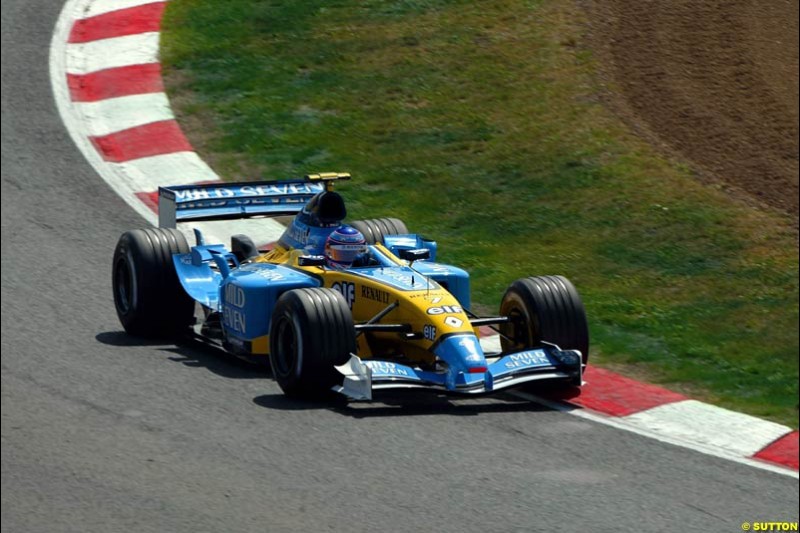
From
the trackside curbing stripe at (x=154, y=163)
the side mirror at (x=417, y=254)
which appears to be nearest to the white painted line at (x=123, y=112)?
the trackside curbing stripe at (x=154, y=163)

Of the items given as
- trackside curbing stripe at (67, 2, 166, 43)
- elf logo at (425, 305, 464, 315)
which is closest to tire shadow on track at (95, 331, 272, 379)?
elf logo at (425, 305, 464, 315)

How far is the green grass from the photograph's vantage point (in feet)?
7.06

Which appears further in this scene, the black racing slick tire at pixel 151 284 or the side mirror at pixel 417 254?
the black racing slick tire at pixel 151 284

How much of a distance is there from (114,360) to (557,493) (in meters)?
2.73

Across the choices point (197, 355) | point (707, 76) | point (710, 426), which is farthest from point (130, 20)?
point (197, 355)

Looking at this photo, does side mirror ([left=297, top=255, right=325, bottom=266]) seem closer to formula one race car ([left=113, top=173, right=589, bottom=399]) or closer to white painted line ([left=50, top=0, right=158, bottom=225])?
formula one race car ([left=113, top=173, right=589, bottom=399])

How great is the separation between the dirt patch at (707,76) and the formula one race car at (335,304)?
12.3 ft

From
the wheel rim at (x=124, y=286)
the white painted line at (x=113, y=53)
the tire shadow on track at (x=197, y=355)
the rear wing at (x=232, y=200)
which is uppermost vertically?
the white painted line at (x=113, y=53)

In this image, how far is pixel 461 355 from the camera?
588cm

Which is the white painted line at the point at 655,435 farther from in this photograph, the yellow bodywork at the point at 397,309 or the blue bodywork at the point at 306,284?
the yellow bodywork at the point at 397,309

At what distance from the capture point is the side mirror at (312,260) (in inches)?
254

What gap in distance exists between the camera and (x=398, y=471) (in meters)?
5.00

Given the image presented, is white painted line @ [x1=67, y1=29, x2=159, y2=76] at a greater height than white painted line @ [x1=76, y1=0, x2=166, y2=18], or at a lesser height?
lesser

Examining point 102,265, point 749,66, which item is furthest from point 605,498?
point 102,265
